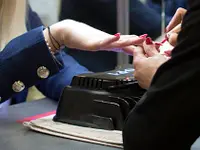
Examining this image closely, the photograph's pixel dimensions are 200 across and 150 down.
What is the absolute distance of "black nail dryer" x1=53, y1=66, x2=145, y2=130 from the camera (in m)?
0.79

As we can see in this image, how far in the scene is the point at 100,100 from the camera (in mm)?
810

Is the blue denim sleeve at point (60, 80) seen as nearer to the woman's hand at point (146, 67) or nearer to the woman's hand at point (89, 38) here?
the woman's hand at point (89, 38)

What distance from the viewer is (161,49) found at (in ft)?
2.54

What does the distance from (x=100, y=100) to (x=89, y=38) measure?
0.15 metres

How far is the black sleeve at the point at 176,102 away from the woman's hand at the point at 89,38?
0.30m

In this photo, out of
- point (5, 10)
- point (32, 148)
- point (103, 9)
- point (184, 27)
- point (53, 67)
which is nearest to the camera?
point (184, 27)

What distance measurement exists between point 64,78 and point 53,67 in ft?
0.54

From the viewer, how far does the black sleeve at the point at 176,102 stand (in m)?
0.48

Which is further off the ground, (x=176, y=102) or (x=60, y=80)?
(x=176, y=102)

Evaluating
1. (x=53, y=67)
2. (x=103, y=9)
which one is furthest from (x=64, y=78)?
(x=103, y=9)

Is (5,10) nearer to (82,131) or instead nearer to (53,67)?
(53,67)

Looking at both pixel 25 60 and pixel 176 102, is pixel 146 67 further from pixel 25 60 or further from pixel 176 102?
pixel 25 60

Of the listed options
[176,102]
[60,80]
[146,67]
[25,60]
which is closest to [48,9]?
[60,80]

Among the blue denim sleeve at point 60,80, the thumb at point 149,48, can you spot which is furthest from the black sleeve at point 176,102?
the blue denim sleeve at point 60,80
